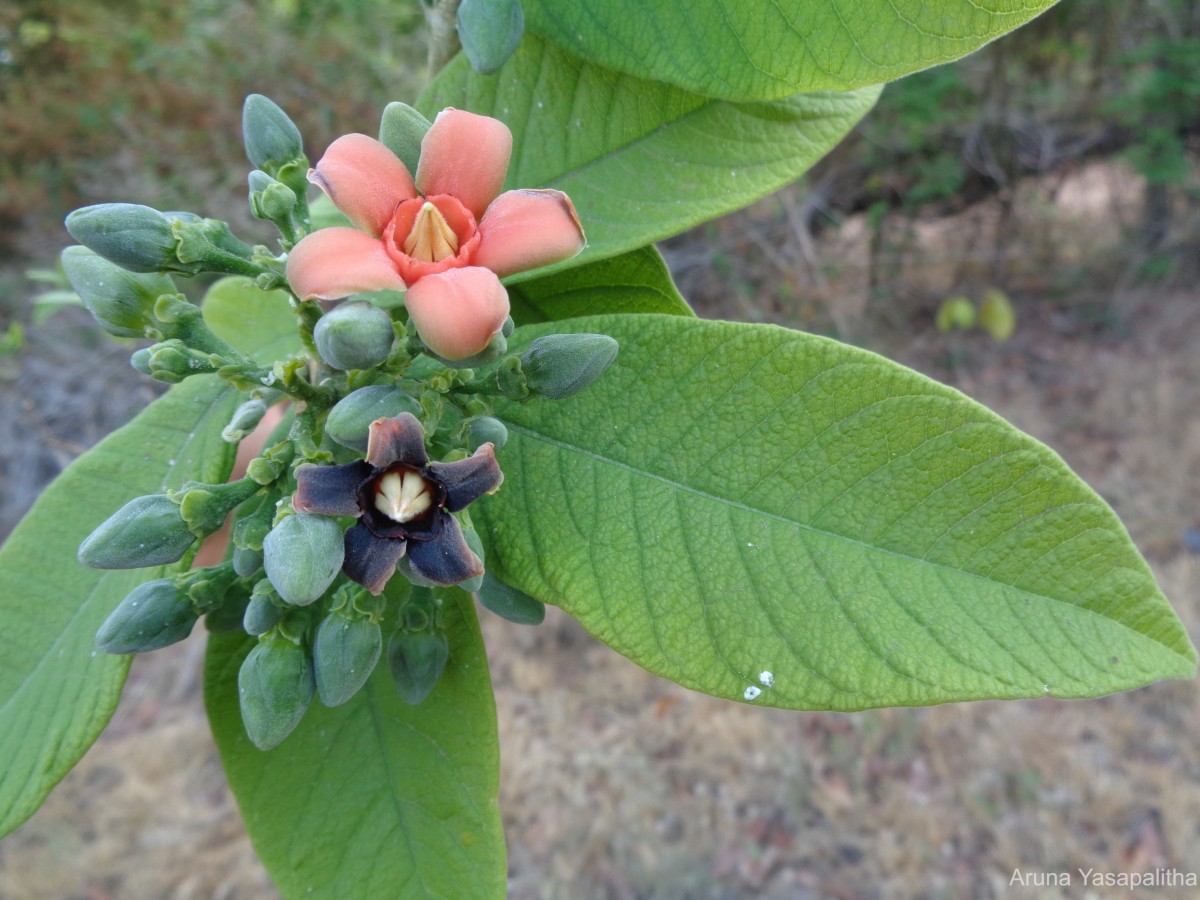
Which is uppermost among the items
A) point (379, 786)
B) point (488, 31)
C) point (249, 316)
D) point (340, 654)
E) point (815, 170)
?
point (488, 31)

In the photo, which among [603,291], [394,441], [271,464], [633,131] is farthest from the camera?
[603,291]

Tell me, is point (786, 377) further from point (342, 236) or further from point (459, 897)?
point (459, 897)

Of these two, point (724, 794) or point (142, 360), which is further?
point (724, 794)

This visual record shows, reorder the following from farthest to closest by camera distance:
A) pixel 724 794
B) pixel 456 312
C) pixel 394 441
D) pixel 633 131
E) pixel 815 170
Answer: pixel 815 170
pixel 724 794
pixel 633 131
pixel 394 441
pixel 456 312

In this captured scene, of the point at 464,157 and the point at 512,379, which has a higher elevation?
the point at 464,157

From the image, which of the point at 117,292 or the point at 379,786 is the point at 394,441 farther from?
the point at 379,786

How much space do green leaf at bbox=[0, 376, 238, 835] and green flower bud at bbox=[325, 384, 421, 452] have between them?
47 cm

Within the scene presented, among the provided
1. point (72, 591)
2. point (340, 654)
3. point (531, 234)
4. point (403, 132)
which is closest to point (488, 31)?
point (403, 132)

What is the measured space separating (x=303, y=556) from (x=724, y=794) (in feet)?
14.4

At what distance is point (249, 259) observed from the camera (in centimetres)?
125

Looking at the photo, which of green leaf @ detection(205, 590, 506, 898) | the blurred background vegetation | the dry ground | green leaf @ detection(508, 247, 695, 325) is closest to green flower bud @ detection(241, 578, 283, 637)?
green leaf @ detection(205, 590, 506, 898)

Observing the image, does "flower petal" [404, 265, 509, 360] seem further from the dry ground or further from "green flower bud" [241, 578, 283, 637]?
the dry ground

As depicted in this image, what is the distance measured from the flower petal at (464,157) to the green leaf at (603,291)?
1.84ft

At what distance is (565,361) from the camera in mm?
1132
